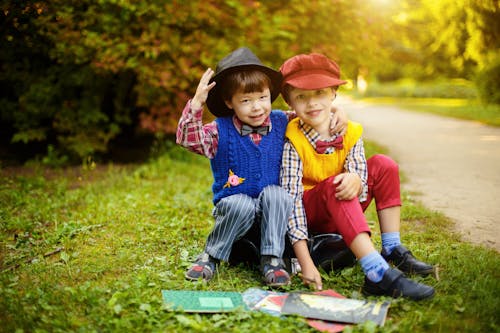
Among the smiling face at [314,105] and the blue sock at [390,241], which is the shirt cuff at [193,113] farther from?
the blue sock at [390,241]

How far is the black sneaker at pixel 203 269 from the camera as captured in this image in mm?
2899

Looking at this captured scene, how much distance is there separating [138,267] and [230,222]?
2.24 ft

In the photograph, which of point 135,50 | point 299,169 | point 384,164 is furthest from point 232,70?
point 135,50

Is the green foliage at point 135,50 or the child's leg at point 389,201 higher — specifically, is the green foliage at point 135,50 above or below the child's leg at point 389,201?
above

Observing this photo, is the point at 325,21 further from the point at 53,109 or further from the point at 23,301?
the point at 23,301

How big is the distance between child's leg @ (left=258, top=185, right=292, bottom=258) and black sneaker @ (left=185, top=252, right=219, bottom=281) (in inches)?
12.8

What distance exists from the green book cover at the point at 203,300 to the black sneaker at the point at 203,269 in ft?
0.67

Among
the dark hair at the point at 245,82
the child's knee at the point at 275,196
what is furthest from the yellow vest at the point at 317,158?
the dark hair at the point at 245,82

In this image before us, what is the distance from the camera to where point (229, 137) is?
305 cm

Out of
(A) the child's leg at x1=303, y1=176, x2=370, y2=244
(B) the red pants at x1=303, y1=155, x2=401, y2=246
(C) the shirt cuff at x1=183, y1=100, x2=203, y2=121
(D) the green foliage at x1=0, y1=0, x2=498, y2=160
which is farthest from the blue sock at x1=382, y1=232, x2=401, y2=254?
(D) the green foliage at x1=0, y1=0, x2=498, y2=160

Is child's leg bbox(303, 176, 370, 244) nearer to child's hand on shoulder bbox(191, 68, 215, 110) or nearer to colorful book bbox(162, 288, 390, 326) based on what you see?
colorful book bbox(162, 288, 390, 326)

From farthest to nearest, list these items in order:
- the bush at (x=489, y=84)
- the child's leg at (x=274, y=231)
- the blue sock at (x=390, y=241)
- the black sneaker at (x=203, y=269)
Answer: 1. the bush at (x=489, y=84)
2. the blue sock at (x=390, y=241)
3. the black sneaker at (x=203, y=269)
4. the child's leg at (x=274, y=231)

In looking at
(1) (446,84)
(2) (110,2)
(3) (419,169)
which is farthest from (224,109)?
(1) (446,84)

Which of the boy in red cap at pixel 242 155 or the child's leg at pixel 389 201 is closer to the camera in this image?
the boy in red cap at pixel 242 155
